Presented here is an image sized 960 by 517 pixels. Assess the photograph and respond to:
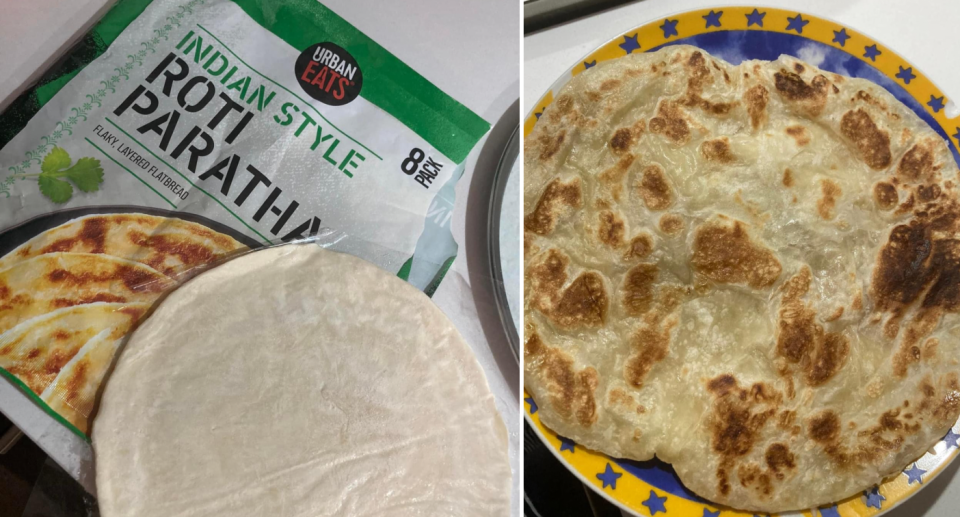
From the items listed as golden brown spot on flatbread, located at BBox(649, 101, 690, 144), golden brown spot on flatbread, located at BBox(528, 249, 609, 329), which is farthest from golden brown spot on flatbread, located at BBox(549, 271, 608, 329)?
golden brown spot on flatbread, located at BBox(649, 101, 690, 144)

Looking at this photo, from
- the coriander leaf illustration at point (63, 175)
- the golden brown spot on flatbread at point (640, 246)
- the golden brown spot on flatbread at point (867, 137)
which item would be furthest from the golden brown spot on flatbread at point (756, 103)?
the coriander leaf illustration at point (63, 175)

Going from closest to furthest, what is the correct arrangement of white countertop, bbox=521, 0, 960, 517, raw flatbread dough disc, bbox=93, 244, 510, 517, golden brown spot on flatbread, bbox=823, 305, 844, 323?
1. raw flatbread dough disc, bbox=93, 244, 510, 517
2. golden brown spot on flatbread, bbox=823, 305, 844, 323
3. white countertop, bbox=521, 0, 960, 517

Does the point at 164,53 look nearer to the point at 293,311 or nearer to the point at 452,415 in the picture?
the point at 293,311

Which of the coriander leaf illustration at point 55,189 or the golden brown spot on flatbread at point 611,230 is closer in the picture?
the coriander leaf illustration at point 55,189

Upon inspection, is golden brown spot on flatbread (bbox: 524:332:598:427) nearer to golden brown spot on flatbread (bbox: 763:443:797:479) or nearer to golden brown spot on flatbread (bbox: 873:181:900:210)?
golden brown spot on flatbread (bbox: 763:443:797:479)

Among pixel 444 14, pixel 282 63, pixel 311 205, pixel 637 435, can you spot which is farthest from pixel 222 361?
pixel 637 435

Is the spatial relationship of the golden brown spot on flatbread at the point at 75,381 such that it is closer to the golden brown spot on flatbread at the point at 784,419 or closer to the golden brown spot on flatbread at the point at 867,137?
the golden brown spot on flatbread at the point at 784,419

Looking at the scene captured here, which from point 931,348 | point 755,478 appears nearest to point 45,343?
point 755,478
